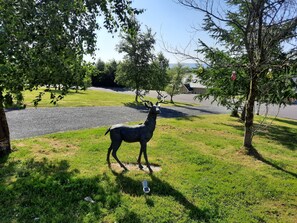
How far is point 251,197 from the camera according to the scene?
19.0 feet

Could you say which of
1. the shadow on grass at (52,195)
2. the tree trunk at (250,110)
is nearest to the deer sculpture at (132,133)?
the shadow on grass at (52,195)

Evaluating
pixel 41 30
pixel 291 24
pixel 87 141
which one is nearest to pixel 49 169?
pixel 87 141

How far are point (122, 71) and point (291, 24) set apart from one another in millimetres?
20747

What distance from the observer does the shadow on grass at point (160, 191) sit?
190 inches

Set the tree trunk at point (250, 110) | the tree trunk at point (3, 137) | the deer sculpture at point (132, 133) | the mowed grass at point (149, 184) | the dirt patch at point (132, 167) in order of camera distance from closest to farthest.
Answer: the mowed grass at point (149, 184) → the deer sculpture at point (132, 133) → the dirt patch at point (132, 167) → the tree trunk at point (3, 137) → the tree trunk at point (250, 110)

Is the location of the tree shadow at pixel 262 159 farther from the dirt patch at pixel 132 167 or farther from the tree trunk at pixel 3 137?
the tree trunk at pixel 3 137

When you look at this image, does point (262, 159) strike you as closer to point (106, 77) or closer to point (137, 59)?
point (137, 59)

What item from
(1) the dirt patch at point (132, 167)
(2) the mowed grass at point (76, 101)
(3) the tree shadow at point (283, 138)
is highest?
(2) the mowed grass at point (76, 101)

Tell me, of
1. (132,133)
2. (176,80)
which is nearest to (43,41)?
(132,133)

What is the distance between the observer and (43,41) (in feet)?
17.3

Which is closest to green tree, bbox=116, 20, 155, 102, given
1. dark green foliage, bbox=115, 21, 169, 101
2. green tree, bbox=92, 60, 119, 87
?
dark green foliage, bbox=115, 21, 169, 101

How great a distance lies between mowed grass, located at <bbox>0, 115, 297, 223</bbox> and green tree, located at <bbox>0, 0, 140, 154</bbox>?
226 centimetres

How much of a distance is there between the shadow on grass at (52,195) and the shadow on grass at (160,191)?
12.7 inches

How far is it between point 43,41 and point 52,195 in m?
3.41
